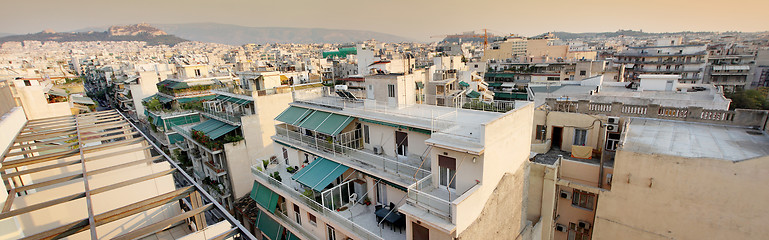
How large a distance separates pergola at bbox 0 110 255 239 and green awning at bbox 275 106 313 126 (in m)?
7.63

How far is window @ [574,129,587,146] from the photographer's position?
16888 mm

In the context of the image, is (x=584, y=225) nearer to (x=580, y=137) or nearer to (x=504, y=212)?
(x=580, y=137)

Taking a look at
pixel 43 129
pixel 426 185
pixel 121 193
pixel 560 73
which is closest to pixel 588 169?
pixel 426 185

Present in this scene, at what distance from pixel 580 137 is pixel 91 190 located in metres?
19.9

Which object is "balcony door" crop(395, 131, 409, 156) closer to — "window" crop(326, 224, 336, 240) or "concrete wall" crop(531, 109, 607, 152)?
"window" crop(326, 224, 336, 240)

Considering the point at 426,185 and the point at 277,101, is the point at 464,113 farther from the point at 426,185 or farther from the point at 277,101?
the point at 277,101

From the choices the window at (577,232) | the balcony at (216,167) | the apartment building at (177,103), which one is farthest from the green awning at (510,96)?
the balcony at (216,167)

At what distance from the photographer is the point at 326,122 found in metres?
16.6

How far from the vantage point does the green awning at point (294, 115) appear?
18250 mm

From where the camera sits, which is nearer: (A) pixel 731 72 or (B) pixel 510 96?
(B) pixel 510 96

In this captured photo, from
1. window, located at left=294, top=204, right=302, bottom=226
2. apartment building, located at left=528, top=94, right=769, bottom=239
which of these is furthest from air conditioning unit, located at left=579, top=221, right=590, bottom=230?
window, located at left=294, top=204, right=302, bottom=226

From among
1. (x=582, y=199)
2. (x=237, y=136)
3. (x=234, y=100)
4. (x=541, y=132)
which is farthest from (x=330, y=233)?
(x=234, y=100)

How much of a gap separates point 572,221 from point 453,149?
10.3 m

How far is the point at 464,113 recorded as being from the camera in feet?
48.4
